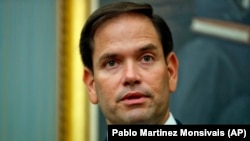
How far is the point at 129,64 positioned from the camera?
4.56 feet

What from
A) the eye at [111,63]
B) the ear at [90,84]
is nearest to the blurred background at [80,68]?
the ear at [90,84]

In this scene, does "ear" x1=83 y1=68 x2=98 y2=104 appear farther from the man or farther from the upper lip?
the upper lip

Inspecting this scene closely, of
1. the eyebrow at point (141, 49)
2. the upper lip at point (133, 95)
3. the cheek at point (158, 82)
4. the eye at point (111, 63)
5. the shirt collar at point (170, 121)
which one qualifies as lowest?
the shirt collar at point (170, 121)

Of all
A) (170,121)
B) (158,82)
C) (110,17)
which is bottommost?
(170,121)

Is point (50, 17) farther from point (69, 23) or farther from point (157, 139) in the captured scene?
point (157, 139)

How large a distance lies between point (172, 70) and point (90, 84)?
10.6 inches

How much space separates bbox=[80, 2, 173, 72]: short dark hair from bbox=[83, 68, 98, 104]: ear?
0.06 feet

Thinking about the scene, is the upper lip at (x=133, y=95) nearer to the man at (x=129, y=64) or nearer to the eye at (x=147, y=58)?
the man at (x=129, y=64)

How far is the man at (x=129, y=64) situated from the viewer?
137cm

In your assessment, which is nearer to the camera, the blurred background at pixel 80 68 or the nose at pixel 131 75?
the nose at pixel 131 75

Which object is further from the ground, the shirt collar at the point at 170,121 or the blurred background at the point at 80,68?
the blurred background at the point at 80,68

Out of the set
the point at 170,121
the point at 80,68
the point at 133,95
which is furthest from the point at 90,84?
the point at 170,121

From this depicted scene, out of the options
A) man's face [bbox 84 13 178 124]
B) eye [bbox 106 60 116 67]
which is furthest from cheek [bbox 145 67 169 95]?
eye [bbox 106 60 116 67]

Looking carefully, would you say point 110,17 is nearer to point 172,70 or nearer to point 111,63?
point 111,63
